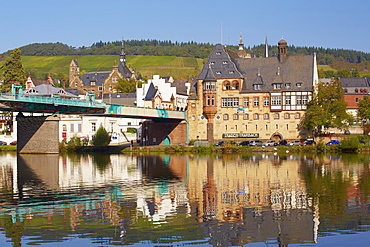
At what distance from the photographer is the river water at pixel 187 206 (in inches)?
1136

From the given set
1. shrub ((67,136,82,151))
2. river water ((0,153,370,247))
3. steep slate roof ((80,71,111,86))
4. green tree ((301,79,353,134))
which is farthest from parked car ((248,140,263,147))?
steep slate roof ((80,71,111,86))

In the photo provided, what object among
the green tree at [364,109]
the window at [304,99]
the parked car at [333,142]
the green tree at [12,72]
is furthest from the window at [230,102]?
the green tree at [12,72]

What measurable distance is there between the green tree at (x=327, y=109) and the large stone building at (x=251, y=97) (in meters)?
4.68

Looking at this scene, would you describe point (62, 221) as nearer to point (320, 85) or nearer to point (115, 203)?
point (115, 203)

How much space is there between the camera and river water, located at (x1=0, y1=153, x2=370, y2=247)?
1136 inches

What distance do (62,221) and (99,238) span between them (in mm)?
4783

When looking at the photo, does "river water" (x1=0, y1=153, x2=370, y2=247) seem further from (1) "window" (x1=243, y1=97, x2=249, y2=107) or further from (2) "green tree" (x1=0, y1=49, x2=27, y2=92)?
(2) "green tree" (x1=0, y1=49, x2=27, y2=92)

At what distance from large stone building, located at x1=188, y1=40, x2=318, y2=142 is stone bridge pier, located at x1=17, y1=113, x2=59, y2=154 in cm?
3004

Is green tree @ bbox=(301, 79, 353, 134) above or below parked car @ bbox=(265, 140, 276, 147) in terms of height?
above

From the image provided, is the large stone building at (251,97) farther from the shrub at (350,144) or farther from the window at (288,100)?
the shrub at (350,144)

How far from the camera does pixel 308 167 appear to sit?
65500 millimetres

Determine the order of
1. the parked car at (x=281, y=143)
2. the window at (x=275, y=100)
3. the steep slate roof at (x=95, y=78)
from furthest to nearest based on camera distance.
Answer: the steep slate roof at (x=95, y=78) → the window at (x=275, y=100) → the parked car at (x=281, y=143)

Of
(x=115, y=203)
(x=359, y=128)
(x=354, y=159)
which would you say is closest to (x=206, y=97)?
(x=359, y=128)

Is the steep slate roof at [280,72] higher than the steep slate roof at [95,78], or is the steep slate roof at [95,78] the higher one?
the steep slate roof at [95,78]
